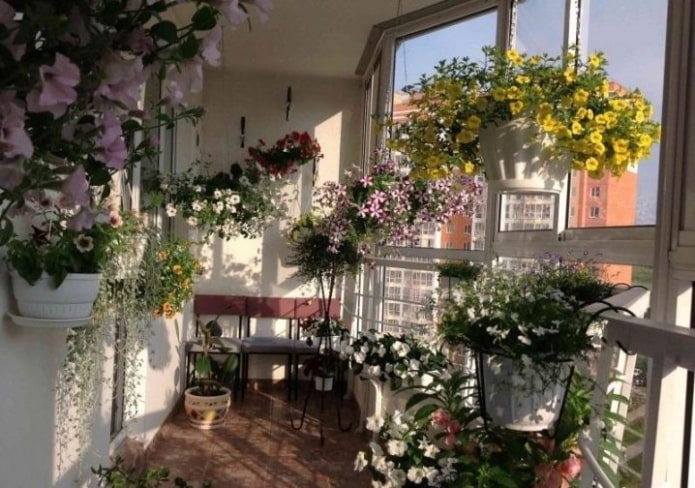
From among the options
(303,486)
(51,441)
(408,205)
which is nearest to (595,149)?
(408,205)

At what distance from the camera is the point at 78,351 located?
1.74 metres

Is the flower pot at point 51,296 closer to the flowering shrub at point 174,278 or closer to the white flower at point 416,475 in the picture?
the flowering shrub at point 174,278

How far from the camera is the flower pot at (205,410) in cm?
371

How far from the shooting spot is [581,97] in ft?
4.95

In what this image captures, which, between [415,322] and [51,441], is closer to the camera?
[51,441]

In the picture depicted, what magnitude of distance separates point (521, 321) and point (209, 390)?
3164mm

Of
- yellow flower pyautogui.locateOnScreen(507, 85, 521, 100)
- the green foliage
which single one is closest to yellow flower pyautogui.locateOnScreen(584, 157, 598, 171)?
yellow flower pyautogui.locateOnScreen(507, 85, 521, 100)

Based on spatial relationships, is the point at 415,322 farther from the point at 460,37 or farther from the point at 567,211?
the point at 460,37

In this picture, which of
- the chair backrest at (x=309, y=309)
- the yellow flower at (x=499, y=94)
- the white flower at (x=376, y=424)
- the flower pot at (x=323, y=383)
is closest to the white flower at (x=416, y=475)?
the white flower at (x=376, y=424)

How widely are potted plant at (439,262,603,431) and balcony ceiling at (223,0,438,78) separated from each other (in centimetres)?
234

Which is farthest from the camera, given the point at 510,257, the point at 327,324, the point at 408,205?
the point at 327,324

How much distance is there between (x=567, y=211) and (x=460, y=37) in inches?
61.0

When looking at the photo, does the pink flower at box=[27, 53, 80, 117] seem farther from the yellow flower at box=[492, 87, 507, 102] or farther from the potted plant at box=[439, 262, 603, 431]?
the yellow flower at box=[492, 87, 507, 102]

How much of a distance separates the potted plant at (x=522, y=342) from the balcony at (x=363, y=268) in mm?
86
